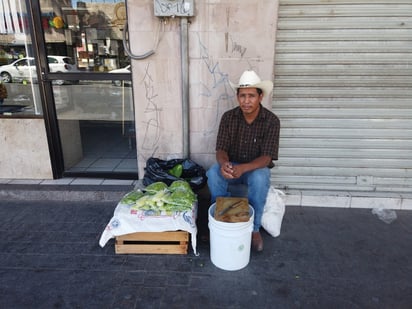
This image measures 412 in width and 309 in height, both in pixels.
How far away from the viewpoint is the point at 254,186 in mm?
2719

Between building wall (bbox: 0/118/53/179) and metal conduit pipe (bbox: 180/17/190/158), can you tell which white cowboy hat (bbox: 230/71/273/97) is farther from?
building wall (bbox: 0/118/53/179)

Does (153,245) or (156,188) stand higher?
(156,188)

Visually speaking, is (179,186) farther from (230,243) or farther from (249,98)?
(249,98)

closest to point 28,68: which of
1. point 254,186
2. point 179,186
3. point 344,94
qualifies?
point 179,186

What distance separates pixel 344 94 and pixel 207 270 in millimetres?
2498

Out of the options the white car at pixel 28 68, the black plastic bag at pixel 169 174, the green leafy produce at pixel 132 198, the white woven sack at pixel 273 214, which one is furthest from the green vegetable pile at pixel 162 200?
the white car at pixel 28 68

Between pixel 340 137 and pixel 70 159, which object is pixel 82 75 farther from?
pixel 340 137

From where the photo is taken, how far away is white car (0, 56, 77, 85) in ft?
11.9

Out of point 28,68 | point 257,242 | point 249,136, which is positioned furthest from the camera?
point 28,68

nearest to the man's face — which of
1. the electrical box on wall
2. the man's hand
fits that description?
the man's hand

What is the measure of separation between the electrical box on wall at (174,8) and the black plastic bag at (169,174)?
1.59 m

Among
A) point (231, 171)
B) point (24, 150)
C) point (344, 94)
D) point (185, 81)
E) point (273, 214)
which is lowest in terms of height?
point (273, 214)

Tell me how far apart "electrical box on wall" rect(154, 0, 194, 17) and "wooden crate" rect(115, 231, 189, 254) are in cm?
222

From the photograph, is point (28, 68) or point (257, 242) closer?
point (257, 242)
